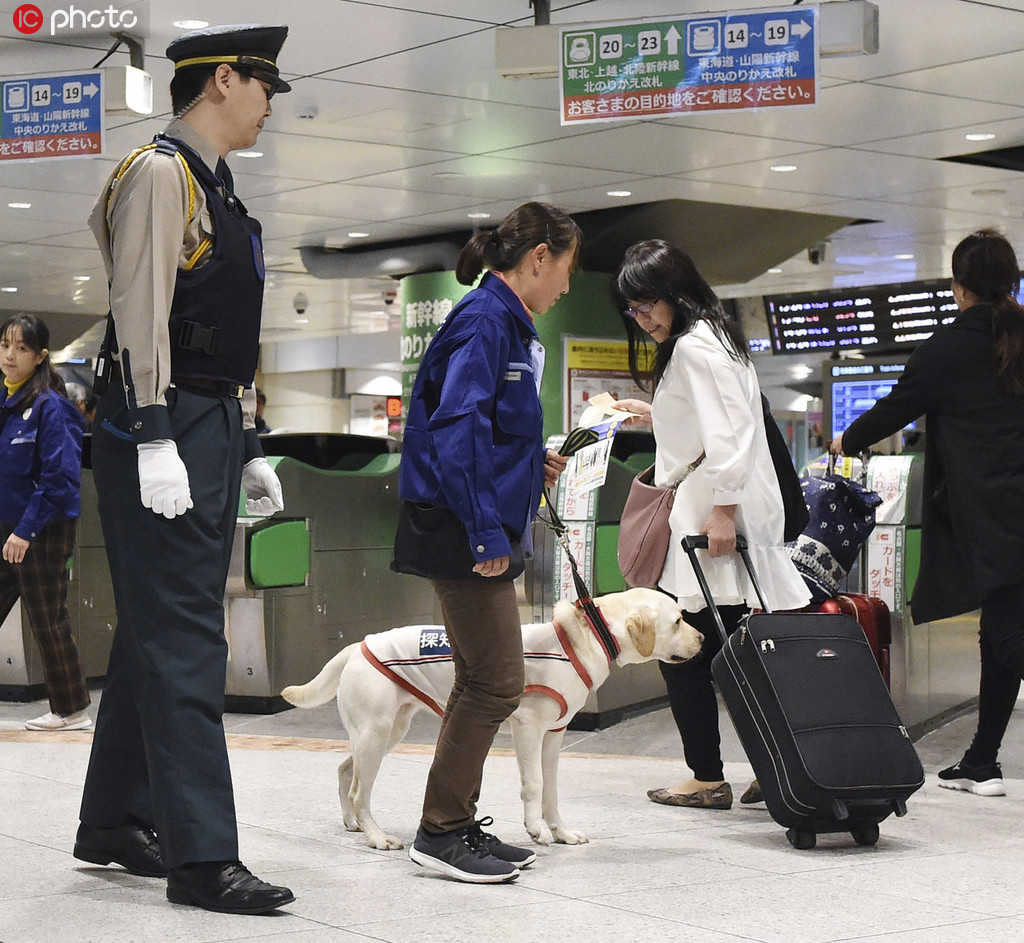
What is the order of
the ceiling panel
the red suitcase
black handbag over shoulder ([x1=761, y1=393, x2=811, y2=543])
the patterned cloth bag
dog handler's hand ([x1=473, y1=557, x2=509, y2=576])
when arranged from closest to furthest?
dog handler's hand ([x1=473, y1=557, x2=509, y2=576]) < black handbag over shoulder ([x1=761, y1=393, x2=811, y2=543]) < the patterned cloth bag < the red suitcase < the ceiling panel

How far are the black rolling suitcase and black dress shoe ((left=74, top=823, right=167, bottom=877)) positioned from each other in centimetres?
150

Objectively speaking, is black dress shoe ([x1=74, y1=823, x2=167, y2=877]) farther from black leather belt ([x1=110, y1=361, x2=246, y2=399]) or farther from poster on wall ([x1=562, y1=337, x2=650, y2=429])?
poster on wall ([x1=562, y1=337, x2=650, y2=429])

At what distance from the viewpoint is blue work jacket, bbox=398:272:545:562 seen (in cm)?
325

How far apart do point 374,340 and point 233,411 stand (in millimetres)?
21493

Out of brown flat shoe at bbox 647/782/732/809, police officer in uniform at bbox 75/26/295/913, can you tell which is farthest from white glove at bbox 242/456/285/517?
brown flat shoe at bbox 647/782/732/809

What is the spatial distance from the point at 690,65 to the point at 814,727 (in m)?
3.09

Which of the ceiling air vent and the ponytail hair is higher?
the ceiling air vent

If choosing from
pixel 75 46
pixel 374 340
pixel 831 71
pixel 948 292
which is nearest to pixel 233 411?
pixel 75 46

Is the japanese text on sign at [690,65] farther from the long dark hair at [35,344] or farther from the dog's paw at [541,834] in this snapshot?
the dog's paw at [541,834]

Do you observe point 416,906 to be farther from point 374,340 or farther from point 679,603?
point 374,340

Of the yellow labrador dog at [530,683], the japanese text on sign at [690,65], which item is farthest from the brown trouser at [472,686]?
the japanese text on sign at [690,65]

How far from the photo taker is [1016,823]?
14.0ft

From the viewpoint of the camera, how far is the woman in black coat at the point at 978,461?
14.7ft

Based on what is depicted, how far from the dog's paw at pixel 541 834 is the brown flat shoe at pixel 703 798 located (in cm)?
73
